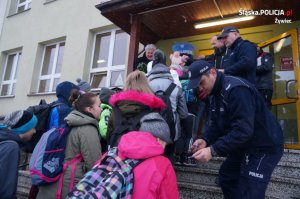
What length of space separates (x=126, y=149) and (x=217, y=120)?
1272 millimetres

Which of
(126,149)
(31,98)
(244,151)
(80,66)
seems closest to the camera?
(126,149)

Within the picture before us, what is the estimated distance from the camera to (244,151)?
259cm

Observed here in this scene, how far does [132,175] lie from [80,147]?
50.1 inches

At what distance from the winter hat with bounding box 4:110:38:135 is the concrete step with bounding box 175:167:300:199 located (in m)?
2.09

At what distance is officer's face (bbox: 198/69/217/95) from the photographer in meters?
2.64

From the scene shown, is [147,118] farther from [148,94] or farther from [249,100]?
[249,100]

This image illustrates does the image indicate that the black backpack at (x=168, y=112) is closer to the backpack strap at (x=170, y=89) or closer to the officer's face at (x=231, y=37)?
the backpack strap at (x=170, y=89)

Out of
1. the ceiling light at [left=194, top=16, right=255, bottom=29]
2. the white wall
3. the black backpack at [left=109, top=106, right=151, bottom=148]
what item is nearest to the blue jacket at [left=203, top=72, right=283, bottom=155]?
the black backpack at [left=109, top=106, right=151, bottom=148]

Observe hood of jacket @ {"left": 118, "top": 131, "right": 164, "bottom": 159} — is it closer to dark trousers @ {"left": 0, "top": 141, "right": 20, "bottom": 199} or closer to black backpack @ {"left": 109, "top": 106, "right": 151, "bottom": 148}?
black backpack @ {"left": 109, "top": 106, "right": 151, "bottom": 148}

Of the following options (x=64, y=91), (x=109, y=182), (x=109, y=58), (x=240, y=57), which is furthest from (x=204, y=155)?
(x=109, y=58)

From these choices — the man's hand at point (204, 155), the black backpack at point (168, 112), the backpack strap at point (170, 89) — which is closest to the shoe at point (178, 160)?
the black backpack at point (168, 112)

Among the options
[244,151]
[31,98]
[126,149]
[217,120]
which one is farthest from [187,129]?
[31,98]

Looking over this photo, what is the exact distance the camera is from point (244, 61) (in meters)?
3.84

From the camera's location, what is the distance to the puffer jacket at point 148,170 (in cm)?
174
